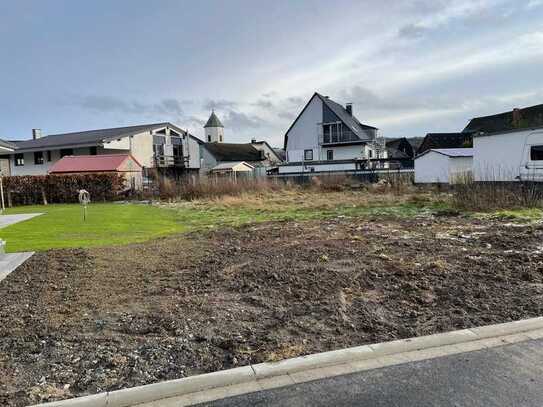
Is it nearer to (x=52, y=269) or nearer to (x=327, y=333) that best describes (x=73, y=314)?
(x=52, y=269)

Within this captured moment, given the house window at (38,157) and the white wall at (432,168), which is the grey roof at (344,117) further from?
the house window at (38,157)

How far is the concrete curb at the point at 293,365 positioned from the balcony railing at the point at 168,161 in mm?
34663

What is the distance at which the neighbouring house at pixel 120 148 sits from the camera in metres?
32.7

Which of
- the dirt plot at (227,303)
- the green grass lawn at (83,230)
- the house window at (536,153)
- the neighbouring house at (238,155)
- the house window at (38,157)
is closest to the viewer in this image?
the dirt plot at (227,303)

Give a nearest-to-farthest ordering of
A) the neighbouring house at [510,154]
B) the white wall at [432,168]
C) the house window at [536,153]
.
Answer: the house window at [536,153]
the neighbouring house at [510,154]
the white wall at [432,168]

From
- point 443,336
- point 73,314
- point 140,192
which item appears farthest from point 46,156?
point 443,336

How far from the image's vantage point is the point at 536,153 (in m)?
19.5

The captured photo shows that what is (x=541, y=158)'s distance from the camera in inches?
756

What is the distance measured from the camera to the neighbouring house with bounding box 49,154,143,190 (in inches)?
1034

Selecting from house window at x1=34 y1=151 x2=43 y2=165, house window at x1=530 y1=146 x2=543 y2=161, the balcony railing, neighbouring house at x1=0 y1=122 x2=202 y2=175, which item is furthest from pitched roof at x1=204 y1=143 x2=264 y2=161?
house window at x1=530 y1=146 x2=543 y2=161

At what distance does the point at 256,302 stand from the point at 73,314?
202cm

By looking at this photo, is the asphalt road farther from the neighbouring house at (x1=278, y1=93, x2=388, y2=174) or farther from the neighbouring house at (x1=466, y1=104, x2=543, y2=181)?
the neighbouring house at (x1=278, y1=93, x2=388, y2=174)

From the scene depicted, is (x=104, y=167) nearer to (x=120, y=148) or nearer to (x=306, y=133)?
(x=120, y=148)

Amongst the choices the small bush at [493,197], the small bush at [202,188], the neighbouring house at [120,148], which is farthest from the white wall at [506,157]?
the neighbouring house at [120,148]
